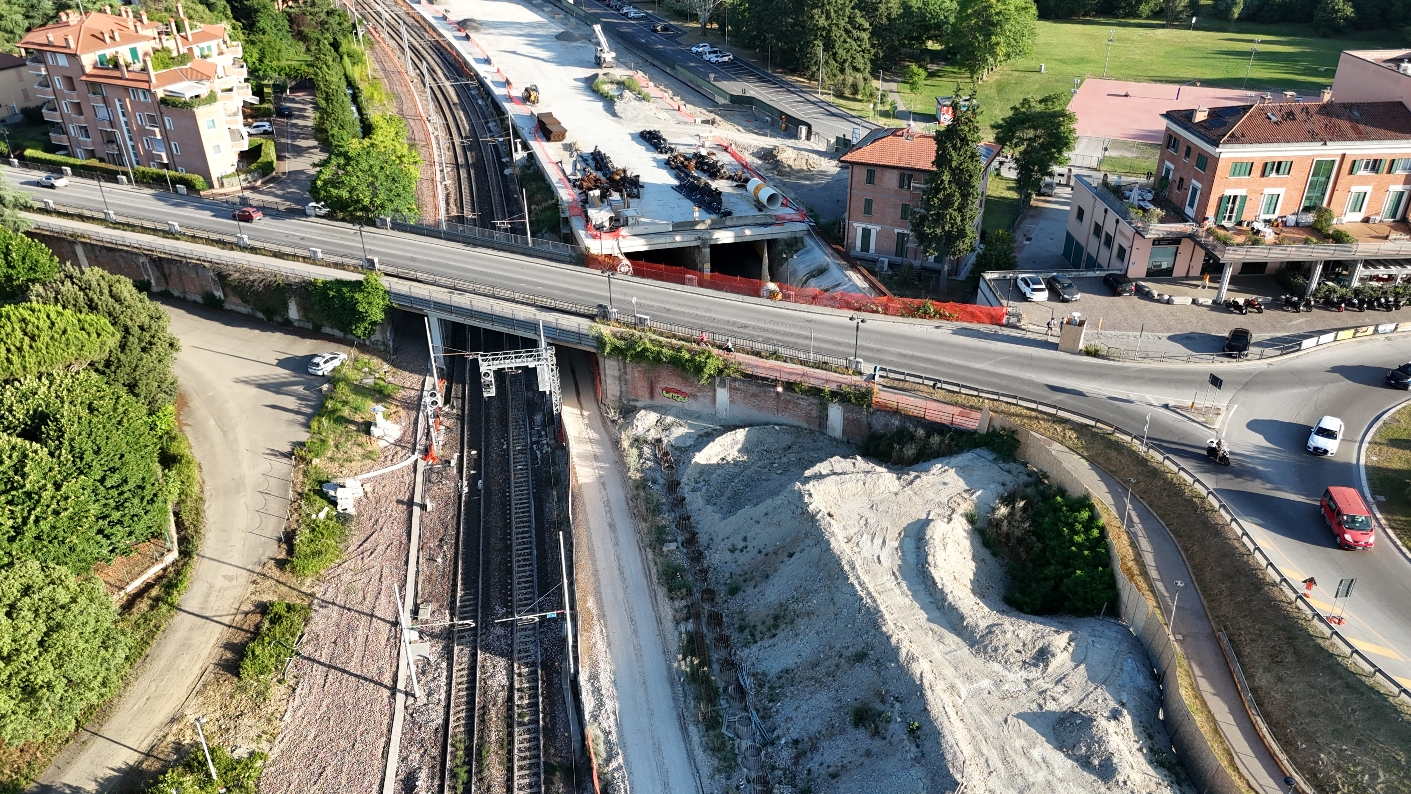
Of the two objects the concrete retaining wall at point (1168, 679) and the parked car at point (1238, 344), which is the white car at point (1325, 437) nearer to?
the parked car at point (1238, 344)

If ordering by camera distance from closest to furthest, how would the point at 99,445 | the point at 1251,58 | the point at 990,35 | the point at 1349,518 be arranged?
the point at 1349,518
the point at 99,445
the point at 990,35
the point at 1251,58

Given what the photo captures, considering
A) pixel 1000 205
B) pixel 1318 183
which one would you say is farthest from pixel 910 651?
pixel 1000 205

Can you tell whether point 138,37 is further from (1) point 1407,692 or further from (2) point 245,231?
(1) point 1407,692

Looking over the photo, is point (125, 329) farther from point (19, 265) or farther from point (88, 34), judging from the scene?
point (88, 34)

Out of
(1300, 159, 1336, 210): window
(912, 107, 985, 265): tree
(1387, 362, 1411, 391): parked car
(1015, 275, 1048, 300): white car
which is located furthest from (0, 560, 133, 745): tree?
(1300, 159, 1336, 210): window

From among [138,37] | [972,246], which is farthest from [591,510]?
[138,37]
